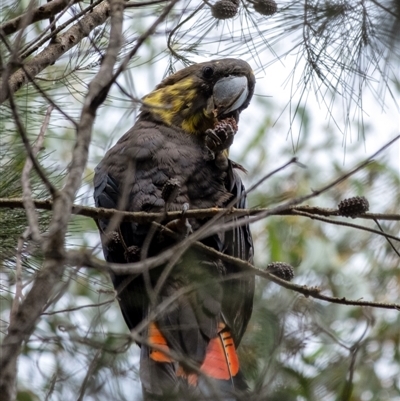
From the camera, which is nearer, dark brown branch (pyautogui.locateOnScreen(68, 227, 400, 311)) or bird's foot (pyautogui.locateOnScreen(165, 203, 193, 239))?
dark brown branch (pyautogui.locateOnScreen(68, 227, 400, 311))

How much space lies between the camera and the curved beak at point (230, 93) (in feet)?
8.88

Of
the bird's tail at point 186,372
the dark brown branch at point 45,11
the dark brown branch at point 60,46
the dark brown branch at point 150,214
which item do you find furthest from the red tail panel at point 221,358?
the dark brown branch at point 45,11

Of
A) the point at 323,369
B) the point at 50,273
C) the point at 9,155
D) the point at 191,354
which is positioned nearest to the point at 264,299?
the point at 323,369

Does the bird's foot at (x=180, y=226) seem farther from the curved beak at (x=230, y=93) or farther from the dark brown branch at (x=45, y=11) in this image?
the curved beak at (x=230, y=93)

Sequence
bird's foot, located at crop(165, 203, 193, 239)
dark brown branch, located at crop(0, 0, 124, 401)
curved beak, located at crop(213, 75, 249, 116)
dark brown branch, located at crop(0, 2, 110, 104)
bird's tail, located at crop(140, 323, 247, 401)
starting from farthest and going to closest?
curved beak, located at crop(213, 75, 249, 116) → dark brown branch, located at crop(0, 2, 110, 104) → bird's foot, located at crop(165, 203, 193, 239) → bird's tail, located at crop(140, 323, 247, 401) → dark brown branch, located at crop(0, 0, 124, 401)

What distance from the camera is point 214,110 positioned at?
8.97 ft

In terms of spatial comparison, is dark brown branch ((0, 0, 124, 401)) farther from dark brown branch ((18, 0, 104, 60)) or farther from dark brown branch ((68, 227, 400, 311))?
dark brown branch ((18, 0, 104, 60))

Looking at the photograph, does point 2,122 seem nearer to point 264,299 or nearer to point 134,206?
point 134,206

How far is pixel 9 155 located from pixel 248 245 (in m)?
0.83

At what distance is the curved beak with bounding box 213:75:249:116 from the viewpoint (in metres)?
Result: 2.71

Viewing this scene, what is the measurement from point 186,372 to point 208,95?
1.46 metres

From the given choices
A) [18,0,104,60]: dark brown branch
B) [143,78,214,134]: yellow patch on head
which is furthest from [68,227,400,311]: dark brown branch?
[143,78,214,134]: yellow patch on head

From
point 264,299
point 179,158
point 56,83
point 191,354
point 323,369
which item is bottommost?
point 323,369

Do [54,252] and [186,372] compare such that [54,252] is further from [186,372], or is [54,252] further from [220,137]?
[220,137]
